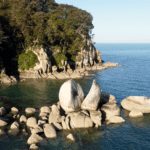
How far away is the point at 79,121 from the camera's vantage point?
48906 mm

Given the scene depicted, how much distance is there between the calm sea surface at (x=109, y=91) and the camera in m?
42.5

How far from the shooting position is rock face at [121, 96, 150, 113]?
55.8 m

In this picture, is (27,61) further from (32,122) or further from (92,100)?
(32,122)

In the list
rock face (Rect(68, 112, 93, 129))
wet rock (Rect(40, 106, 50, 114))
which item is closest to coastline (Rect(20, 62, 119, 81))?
wet rock (Rect(40, 106, 50, 114))

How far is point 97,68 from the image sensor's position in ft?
371

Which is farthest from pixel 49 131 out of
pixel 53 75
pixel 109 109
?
pixel 53 75

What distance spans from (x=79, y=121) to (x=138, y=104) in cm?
1332

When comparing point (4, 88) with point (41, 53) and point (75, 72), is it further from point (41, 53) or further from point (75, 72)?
point (75, 72)

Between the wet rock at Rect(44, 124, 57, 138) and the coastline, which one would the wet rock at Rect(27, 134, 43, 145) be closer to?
the wet rock at Rect(44, 124, 57, 138)

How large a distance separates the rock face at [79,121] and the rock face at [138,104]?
11.2 meters

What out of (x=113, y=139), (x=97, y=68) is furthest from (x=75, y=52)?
(x=113, y=139)

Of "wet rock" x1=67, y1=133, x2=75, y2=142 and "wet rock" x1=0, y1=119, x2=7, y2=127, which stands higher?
"wet rock" x1=0, y1=119, x2=7, y2=127

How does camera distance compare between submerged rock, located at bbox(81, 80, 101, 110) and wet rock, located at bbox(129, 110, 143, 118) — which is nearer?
submerged rock, located at bbox(81, 80, 101, 110)

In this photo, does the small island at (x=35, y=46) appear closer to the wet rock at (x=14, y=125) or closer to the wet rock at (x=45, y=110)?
the wet rock at (x=45, y=110)
